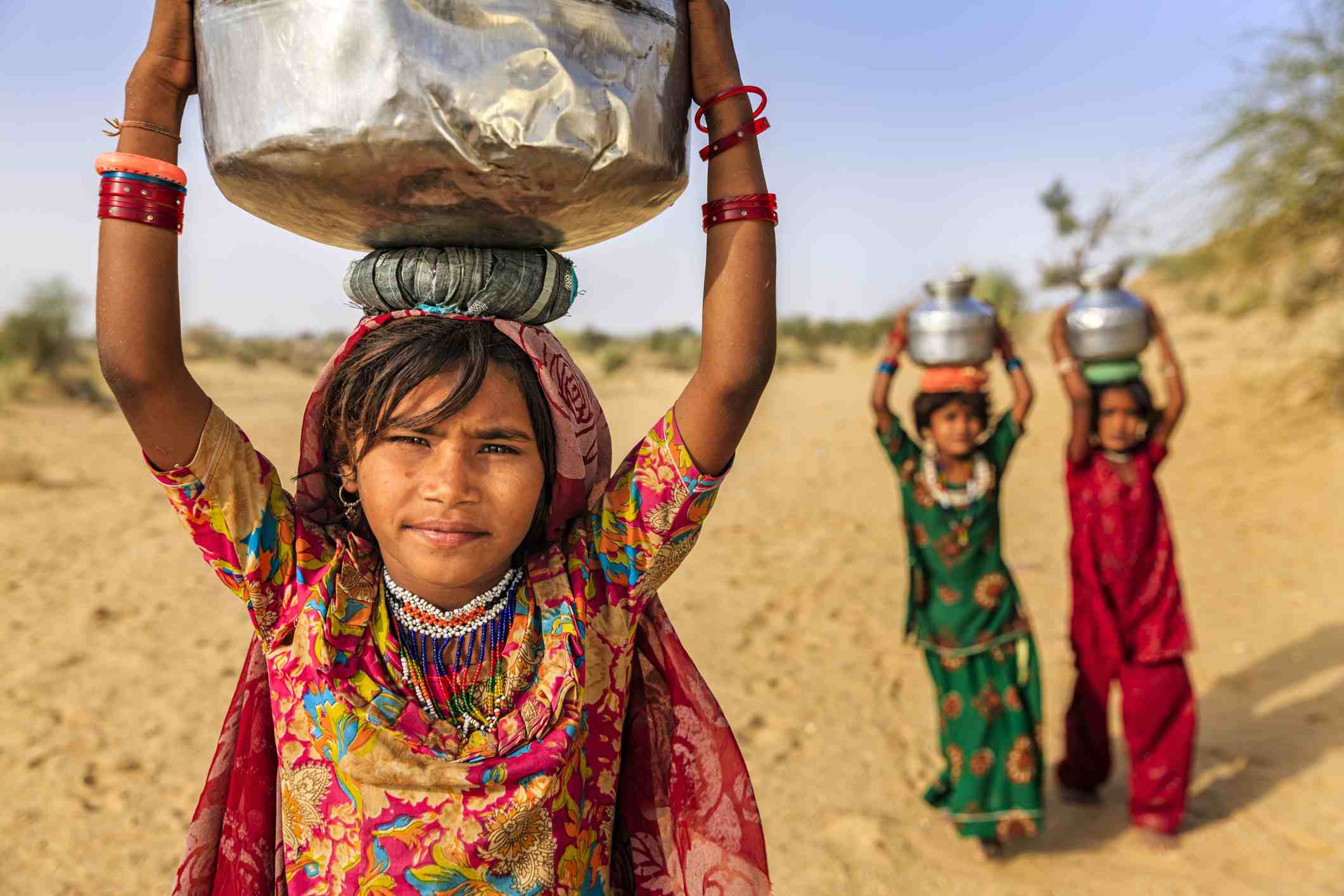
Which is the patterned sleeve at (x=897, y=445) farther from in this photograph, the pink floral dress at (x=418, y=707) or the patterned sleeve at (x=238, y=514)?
the patterned sleeve at (x=238, y=514)

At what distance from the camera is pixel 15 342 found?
15.9 m

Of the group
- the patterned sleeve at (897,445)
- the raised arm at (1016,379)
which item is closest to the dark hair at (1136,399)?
the raised arm at (1016,379)

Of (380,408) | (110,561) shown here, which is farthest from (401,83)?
(110,561)

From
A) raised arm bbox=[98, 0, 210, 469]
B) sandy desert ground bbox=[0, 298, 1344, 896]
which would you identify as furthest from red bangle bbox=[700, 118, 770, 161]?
sandy desert ground bbox=[0, 298, 1344, 896]

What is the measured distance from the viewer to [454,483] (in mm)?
1462

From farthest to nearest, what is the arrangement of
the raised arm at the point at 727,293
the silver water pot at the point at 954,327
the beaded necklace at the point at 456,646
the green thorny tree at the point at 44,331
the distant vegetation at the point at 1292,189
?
the green thorny tree at the point at 44,331 → the distant vegetation at the point at 1292,189 → the silver water pot at the point at 954,327 → the beaded necklace at the point at 456,646 → the raised arm at the point at 727,293

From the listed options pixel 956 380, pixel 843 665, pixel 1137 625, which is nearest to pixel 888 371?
pixel 956 380

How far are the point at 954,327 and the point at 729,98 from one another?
2.87 metres

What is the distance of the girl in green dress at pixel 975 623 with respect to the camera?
4.16m

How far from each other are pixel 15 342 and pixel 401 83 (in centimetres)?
1775

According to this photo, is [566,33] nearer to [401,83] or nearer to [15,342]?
[401,83]

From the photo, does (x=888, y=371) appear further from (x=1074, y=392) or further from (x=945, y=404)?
(x=1074, y=392)

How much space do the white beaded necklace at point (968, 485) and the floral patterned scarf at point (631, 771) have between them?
2.67 meters

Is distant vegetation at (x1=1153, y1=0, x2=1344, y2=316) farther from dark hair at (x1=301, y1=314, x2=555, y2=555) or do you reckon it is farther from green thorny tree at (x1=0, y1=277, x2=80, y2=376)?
green thorny tree at (x1=0, y1=277, x2=80, y2=376)
